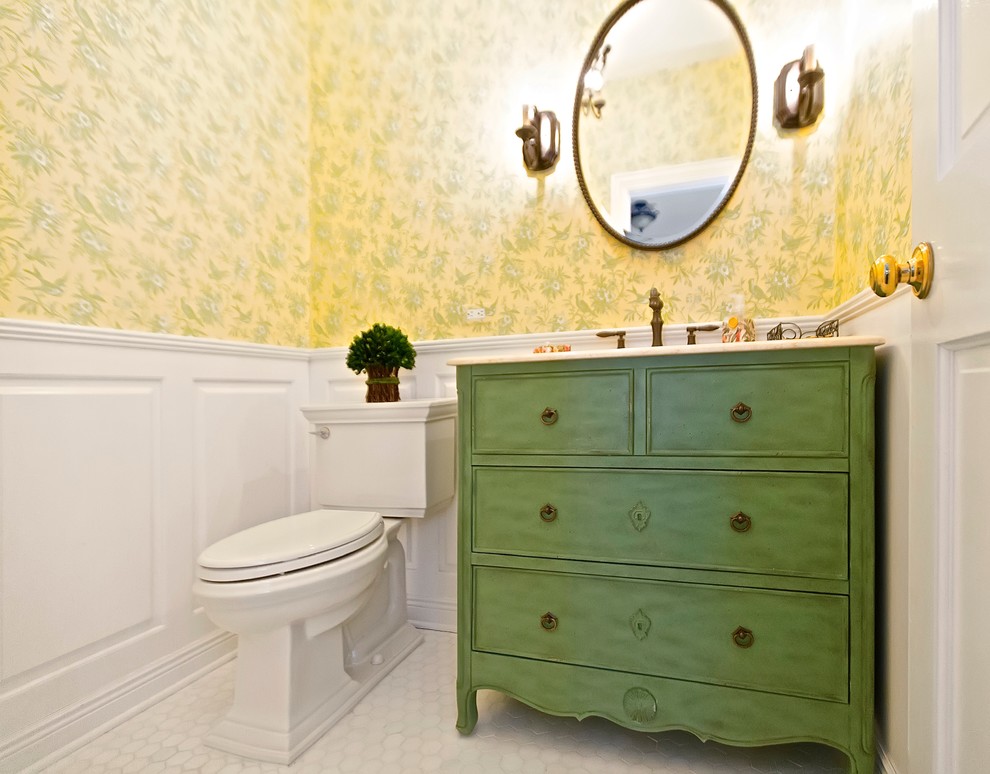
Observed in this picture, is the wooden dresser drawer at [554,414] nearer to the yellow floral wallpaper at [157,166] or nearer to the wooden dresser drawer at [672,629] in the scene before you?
the wooden dresser drawer at [672,629]

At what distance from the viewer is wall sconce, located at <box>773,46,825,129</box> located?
157cm

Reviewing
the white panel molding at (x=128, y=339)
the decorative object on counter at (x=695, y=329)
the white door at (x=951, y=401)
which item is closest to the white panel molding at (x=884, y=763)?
the white door at (x=951, y=401)

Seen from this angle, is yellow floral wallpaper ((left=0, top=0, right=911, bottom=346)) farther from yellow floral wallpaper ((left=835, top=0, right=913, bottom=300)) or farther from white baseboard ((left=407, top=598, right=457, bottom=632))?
white baseboard ((left=407, top=598, right=457, bottom=632))

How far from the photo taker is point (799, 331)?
1.58m

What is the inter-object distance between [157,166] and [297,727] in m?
1.74

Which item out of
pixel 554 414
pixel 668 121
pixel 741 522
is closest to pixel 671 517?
pixel 741 522

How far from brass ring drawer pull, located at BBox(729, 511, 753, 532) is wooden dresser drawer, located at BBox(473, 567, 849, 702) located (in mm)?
139

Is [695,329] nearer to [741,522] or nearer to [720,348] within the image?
[720,348]

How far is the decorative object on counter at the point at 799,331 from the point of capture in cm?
137

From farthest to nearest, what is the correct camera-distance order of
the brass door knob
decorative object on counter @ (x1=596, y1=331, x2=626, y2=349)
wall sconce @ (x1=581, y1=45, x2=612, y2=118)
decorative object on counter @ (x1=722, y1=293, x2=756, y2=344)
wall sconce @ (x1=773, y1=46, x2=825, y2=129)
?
wall sconce @ (x1=581, y1=45, x2=612, y2=118)
decorative object on counter @ (x1=596, y1=331, x2=626, y2=349)
wall sconce @ (x1=773, y1=46, x2=825, y2=129)
decorative object on counter @ (x1=722, y1=293, x2=756, y2=344)
the brass door knob

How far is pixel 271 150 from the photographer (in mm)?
2086

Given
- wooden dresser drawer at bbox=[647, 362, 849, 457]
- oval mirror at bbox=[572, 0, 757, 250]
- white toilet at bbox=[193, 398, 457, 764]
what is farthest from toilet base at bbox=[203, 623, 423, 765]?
oval mirror at bbox=[572, 0, 757, 250]

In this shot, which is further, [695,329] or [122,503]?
[695,329]

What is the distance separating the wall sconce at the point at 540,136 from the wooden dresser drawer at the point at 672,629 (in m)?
1.45
